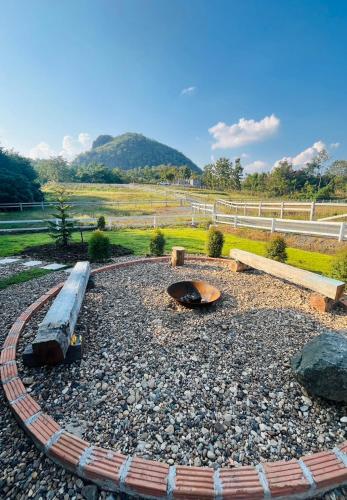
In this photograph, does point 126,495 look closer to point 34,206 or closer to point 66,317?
point 66,317

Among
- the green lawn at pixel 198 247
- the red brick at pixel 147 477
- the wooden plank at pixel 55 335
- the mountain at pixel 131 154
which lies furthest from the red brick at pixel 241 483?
the mountain at pixel 131 154

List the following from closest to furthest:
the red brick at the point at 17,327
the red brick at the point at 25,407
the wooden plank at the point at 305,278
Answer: the red brick at the point at 25,407 → the red brick at the point at 17,327 → the wooden plank at the point at 305,278

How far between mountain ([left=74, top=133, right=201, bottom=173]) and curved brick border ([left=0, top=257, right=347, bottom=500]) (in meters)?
129

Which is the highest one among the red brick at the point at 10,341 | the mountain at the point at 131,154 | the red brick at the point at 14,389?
the mountain at the point at 131,154

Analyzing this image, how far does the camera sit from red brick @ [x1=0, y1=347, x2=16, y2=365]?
2.67 metres

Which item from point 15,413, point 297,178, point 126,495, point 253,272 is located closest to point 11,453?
point 15,413

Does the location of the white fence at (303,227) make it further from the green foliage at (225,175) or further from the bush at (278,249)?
the green foliage at (225,175)

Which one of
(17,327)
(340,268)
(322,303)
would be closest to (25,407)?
(17,327)

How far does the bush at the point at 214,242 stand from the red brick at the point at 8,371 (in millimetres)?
5116

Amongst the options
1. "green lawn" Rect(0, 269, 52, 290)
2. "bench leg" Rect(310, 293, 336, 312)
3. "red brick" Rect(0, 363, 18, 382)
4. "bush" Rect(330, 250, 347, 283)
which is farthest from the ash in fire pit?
"green lawn" Rect(0, 269, 52, 290)

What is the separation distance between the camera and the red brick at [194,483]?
4.91 feet

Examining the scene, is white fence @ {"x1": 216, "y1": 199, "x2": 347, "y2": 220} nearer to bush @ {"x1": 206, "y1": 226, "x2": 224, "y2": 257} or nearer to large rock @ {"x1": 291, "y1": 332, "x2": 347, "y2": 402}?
bush @ {"x1": 206, "y1": 226, "x2": 224, "y2": 257}

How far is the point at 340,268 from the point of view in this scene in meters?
4.68

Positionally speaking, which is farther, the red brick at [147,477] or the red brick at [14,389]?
the red brick at [14,389]
